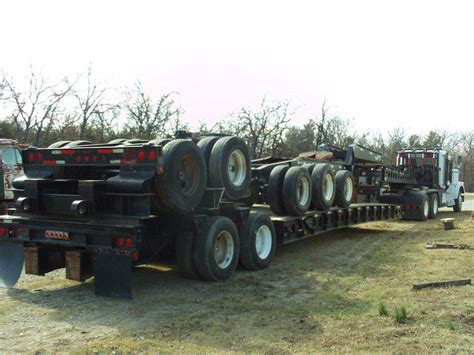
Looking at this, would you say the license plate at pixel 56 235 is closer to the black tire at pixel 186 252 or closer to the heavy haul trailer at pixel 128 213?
→ the heavy haul trailer at pixel 128 213

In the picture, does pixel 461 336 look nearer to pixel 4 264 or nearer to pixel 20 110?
pixel 4 264

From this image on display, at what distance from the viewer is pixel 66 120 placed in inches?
1187

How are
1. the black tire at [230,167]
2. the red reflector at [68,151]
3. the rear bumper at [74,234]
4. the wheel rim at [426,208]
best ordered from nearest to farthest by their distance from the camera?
the rear bumper at [74,234] < the red reflector at [68,151] < the black tire at [230,167] < the wheel rim at [426,208]

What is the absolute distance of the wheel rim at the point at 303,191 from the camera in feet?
32.9

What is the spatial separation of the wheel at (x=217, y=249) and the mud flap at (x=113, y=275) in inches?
46.6

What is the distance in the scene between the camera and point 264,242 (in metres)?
8.69

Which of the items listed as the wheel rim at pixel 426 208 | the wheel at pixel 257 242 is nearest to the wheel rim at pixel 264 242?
the wheel at pixel 257 242

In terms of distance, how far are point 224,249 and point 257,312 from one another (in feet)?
5.93

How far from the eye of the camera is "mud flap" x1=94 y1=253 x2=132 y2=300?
6.15 meters

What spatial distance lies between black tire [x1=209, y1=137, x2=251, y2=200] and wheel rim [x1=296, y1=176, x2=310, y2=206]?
1.94 meters

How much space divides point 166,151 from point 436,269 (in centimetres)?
512

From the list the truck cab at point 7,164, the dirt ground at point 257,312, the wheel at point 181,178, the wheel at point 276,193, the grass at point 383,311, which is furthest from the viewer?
the truck cab at point 7,164

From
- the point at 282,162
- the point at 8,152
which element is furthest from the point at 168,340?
the point at 8,152

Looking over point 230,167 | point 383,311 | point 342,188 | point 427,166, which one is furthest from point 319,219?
point 427,166
